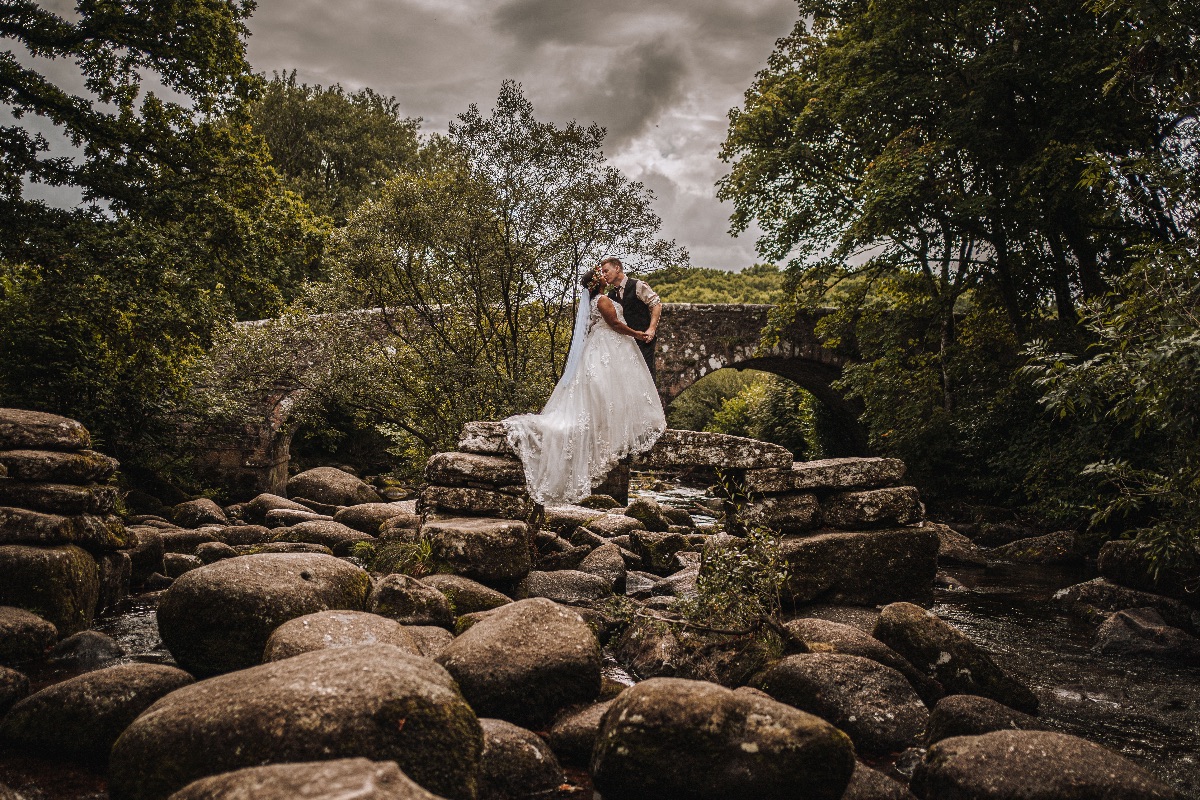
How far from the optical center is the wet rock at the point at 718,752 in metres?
3.36

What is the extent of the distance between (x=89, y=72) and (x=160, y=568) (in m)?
7.65

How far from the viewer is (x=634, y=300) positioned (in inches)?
312

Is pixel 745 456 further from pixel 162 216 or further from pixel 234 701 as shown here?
pixel 162 216

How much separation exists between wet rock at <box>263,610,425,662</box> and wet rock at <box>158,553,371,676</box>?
2.10 ft

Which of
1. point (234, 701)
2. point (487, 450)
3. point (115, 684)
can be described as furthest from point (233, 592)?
point (487, 450)

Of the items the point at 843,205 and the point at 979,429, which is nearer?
the point at 979,429

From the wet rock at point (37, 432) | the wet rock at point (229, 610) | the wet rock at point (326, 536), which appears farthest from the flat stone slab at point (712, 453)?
the wet rock at point (37, 432)

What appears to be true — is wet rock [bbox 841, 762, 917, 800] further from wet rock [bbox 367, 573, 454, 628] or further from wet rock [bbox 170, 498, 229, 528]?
wet rock [bbox 170, 498, 229, 528]

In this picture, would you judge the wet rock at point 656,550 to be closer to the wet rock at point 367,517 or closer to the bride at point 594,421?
the bride at point 594,421

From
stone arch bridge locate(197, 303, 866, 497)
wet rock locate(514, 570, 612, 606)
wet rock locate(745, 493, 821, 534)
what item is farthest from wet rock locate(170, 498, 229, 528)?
stone arch bridge locate(197, 303, 866, 497)

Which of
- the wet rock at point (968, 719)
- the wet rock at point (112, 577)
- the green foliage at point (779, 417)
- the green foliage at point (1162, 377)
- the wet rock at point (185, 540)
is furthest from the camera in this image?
the green foliage at point (779, 417)

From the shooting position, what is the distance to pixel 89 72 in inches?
414

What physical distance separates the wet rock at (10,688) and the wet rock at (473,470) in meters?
3.75

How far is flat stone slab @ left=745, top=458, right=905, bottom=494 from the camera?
671 cm
